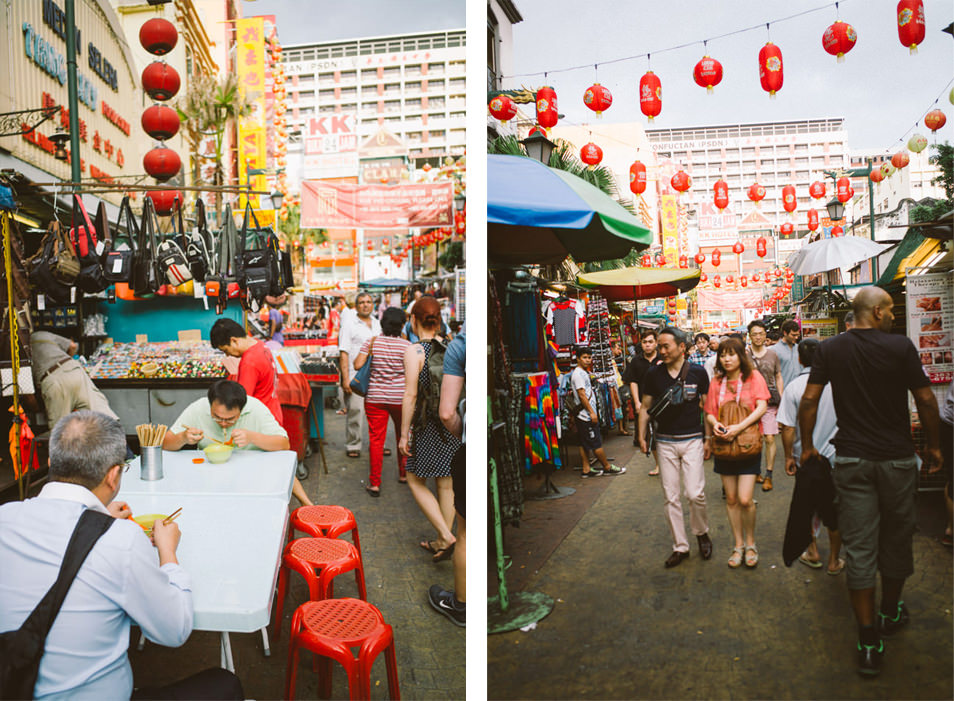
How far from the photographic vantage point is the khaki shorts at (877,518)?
2.12m

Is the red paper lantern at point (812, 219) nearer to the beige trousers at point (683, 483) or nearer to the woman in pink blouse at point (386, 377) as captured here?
the beige trousers at point (683, 483)

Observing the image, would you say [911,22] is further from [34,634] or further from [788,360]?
[34,634]

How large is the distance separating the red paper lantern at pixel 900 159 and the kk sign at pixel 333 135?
10.8 metres

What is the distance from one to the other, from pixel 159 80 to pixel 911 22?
3835 millimetres

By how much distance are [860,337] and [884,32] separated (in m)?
1.07

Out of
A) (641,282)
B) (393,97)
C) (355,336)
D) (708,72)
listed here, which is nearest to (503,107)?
(708,72)

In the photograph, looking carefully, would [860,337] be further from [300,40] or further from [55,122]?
[55,122]

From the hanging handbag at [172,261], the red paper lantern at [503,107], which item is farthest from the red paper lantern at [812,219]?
the hanging handbag at [172,261]

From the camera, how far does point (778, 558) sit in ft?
7.45

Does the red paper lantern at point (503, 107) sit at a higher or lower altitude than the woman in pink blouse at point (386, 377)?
higher

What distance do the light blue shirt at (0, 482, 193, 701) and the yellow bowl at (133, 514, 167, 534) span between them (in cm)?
46

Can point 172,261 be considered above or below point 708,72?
below

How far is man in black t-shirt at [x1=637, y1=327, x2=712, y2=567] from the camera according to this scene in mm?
2484

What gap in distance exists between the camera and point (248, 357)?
12.8 feet
